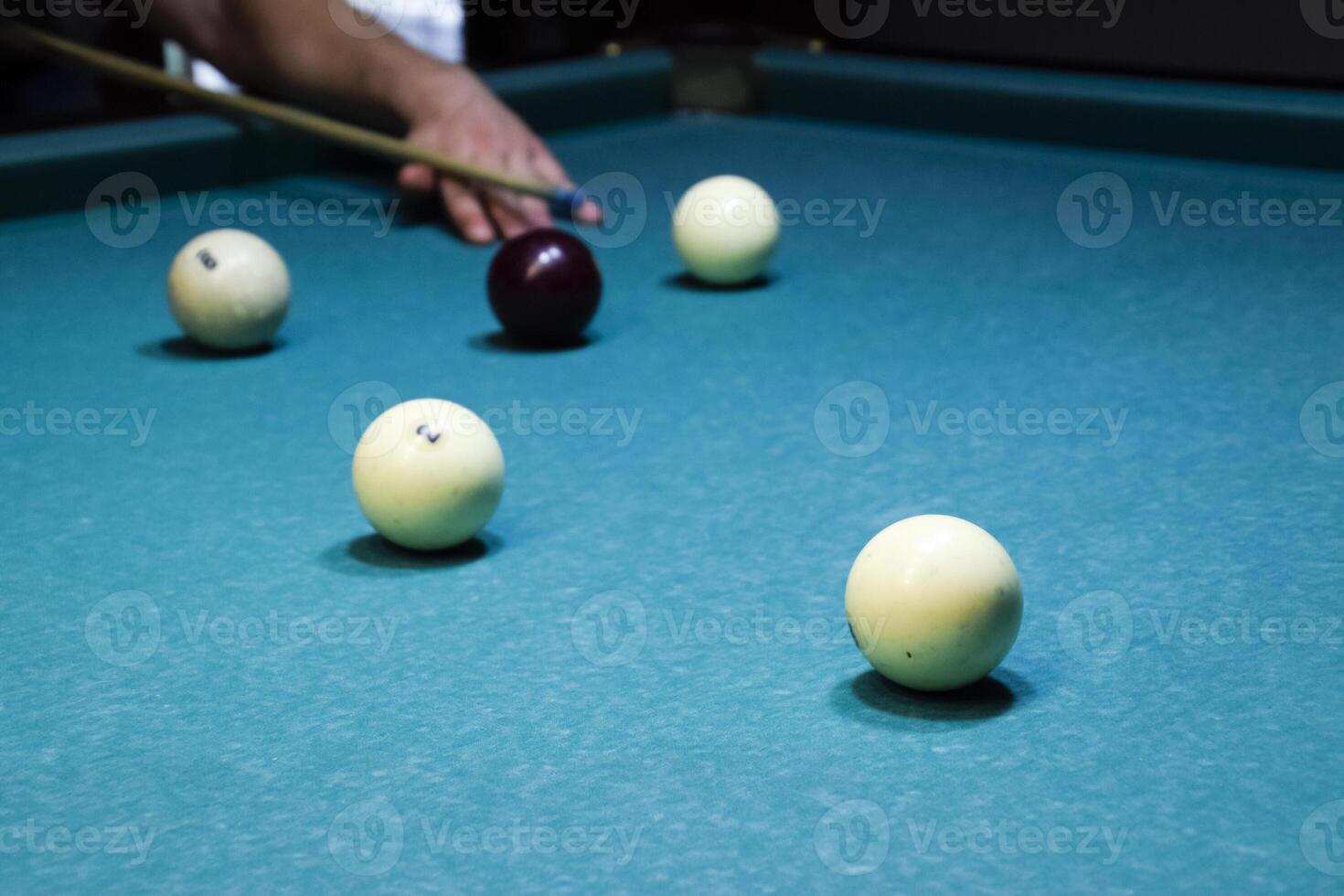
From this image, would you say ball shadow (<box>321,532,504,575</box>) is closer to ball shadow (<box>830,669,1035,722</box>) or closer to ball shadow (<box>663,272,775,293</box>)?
ball shadow (<box>830,669,1035,722</box>)

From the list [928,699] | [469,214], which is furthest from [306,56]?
[928,699]

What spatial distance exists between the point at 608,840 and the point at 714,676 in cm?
42

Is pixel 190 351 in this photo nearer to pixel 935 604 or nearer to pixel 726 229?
pixel 726 229

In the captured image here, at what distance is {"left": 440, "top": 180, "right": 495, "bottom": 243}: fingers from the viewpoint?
443 centimetres

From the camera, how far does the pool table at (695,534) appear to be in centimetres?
173

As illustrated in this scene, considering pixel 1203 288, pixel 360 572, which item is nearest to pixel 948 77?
pixel 1203 288

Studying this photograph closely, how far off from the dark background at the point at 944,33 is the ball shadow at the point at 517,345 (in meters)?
3.21

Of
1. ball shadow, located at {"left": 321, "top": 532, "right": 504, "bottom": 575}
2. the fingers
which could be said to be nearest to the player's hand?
the fingers

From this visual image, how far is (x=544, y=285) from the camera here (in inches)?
136

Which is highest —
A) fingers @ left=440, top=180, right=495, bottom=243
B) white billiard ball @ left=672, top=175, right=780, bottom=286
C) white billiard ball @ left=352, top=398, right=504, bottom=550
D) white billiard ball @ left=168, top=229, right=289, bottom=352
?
fingers @ left=440, top=180, right=495, bottom=243

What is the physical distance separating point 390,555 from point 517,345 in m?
1.16

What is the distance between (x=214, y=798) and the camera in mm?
1802

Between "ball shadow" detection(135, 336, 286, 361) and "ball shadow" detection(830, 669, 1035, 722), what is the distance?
1911mm

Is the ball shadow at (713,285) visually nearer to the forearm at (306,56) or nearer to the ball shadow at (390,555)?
the forearm at (306,56)
